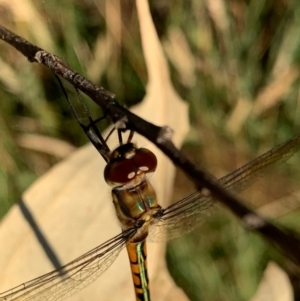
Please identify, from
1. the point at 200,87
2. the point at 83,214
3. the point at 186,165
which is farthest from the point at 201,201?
the point at 186,165

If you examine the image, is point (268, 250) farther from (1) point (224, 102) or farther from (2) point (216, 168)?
(1) point (224, 102)

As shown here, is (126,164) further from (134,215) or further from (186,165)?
(186,165)

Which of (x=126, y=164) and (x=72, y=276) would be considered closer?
(x=126, y=164)

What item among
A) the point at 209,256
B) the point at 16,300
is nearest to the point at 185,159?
the point at 16,300

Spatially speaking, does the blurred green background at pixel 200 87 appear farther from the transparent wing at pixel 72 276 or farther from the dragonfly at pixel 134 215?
the transparent wing at pixel 72 276

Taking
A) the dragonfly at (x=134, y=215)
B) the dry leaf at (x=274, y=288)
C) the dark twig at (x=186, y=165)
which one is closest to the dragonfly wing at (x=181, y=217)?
the dragonfly at (x=134, y=215)

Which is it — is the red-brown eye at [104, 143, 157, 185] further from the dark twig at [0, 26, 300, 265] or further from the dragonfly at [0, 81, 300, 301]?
the dark twig at [0, 26, 300, 265]
